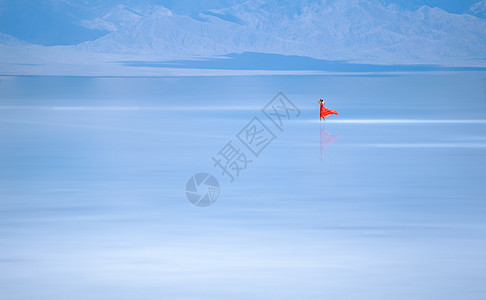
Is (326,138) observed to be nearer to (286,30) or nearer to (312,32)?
(312,32)

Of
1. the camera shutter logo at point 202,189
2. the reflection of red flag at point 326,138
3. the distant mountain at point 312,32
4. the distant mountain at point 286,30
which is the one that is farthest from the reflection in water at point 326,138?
the distant mountain at point 312,32

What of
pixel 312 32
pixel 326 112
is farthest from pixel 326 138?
pixel 312 32

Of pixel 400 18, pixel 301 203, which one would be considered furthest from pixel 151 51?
pixel 301 203

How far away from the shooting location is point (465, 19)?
416ft

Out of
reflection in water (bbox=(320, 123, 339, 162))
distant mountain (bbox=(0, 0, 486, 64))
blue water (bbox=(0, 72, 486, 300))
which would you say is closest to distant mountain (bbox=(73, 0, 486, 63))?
distant mountain (bbox=(0, 0, 486, 64))

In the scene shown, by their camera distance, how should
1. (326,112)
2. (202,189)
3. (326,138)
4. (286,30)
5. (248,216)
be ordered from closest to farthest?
(248,216), (202,189), (326,138), (326,112), (286,30)

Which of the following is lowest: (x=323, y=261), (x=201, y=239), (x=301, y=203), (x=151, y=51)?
(x=323, y=261)

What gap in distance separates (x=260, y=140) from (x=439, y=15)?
11838 centimetres

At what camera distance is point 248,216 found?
8000 mm

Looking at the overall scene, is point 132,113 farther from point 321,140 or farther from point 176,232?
point 176,232

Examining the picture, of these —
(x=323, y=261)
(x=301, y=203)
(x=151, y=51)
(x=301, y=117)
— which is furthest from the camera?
(x=151, y=51)

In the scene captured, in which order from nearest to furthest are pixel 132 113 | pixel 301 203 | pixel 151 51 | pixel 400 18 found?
pixel 301 203
pixel 132 113
pixel 151 51
pixel 400 18

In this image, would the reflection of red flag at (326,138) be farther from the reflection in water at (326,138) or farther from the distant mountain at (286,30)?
the distant mountain at (286,30)

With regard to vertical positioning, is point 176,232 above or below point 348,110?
below
